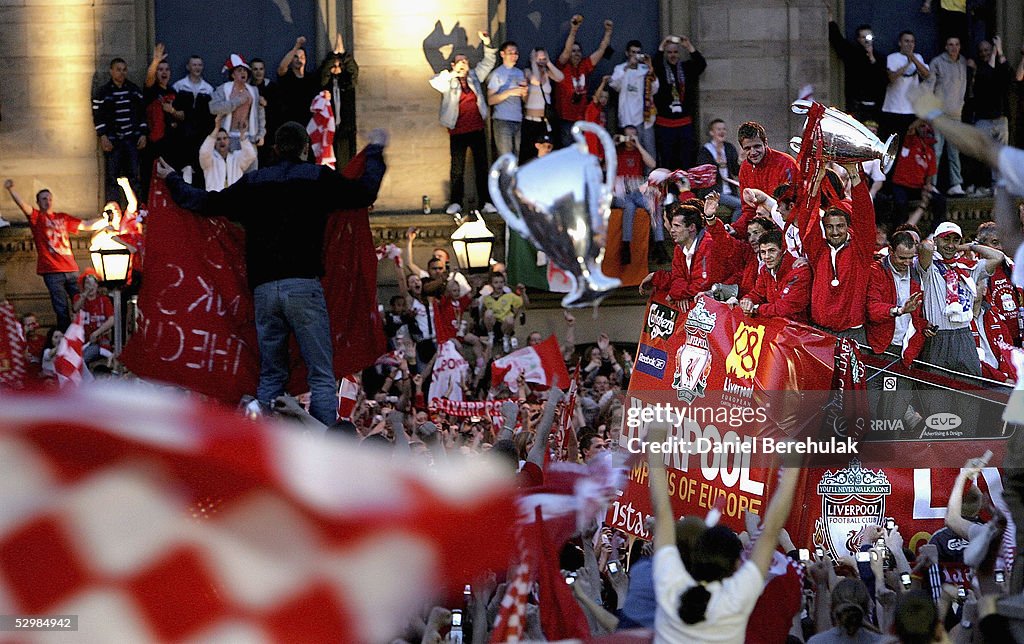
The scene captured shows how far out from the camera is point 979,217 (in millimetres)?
21141

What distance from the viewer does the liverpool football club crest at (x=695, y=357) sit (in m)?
10.6

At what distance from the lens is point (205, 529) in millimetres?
4332

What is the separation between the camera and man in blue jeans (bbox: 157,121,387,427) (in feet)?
27.2

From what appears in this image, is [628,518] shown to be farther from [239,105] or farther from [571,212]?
[239,105]

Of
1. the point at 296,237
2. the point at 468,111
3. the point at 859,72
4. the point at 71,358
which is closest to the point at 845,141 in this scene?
the point at 296,237

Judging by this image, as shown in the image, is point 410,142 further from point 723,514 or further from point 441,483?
point 441,483

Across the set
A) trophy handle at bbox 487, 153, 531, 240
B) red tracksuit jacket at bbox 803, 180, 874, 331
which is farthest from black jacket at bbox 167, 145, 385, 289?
red tracksuit jacket at bbox 803, 180, 874, 331

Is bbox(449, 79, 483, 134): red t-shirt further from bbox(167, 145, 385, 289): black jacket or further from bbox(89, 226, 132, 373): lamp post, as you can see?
bbox(167, 145, 385, 289): black jacket

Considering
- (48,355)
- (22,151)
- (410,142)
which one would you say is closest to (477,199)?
(410,142)

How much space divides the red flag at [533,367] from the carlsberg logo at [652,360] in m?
2.86

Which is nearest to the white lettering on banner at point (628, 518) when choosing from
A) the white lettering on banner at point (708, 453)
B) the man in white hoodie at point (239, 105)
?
the white lettering on banner at point (708, 453)

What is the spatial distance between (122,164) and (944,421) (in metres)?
12.4

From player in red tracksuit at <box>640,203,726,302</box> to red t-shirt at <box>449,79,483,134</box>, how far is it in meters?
9.67

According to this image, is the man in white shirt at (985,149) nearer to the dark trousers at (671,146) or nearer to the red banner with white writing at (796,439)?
the red banner with white writing at (796,439)
